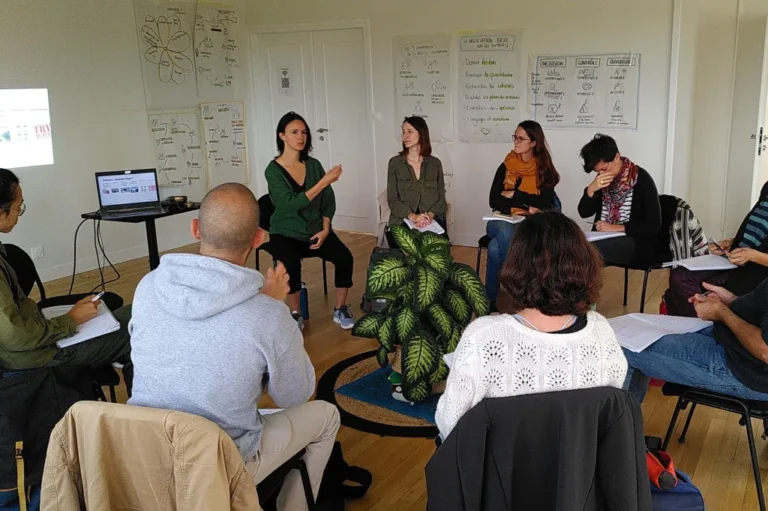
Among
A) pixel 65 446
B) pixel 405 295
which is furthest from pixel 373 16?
pixel 65 446

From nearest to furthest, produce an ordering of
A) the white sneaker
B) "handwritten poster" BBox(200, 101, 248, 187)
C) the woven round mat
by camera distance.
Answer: the woven round mat
the white sneaker
"handwritten poster" BBox(200, 101, 248, 187)

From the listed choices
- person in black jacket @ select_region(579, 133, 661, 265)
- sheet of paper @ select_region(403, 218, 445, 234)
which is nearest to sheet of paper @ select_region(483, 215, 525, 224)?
sheet of paper @ select_region(403, 218, 445, 234)

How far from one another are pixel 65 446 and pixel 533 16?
521cm

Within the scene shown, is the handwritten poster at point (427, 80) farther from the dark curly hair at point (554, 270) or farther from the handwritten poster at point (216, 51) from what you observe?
the dark curly hair at point (554, 270)

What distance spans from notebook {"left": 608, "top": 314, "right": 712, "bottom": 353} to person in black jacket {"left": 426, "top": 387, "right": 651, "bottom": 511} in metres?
0.89

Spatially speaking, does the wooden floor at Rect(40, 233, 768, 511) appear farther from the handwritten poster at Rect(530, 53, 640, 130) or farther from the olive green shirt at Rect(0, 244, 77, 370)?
the handwritten poster at Rect(530, 53, 640, 130)

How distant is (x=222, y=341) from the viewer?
176 centimetres

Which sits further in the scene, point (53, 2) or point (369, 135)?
point (369, 135)

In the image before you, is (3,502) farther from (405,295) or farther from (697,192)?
(697,192)

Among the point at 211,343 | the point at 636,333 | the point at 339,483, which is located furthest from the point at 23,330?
the point at 636,333

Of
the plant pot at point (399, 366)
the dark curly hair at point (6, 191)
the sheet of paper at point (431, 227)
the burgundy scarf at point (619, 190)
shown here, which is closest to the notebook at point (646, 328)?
the plant pot at point (399, 366)

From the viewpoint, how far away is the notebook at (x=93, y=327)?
2.48m

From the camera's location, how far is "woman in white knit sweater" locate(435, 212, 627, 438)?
1.64 m

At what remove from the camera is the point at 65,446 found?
1.61 m
